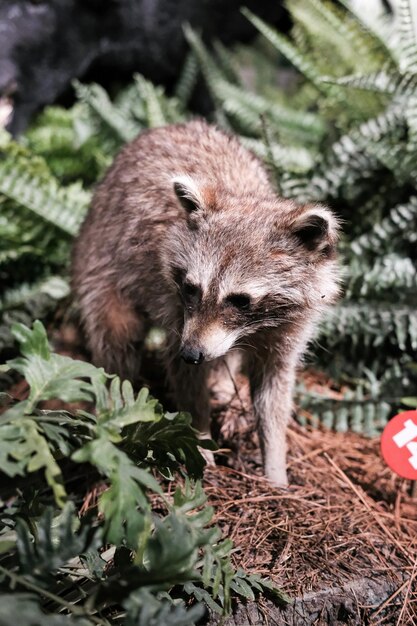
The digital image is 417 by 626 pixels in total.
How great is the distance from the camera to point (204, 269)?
282cm

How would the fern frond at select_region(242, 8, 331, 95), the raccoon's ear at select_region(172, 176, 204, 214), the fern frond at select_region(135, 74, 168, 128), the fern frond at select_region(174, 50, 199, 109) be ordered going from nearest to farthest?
the raccoon's ear at select_region(172, 176, 204, 214), the fern frond at select_region(242, 8, 331, 95), the fern frond at select_region(135, 74, 168, 128), the fern frond at select_region(174, 50, 199, 109)

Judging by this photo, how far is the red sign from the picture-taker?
3.02 metres

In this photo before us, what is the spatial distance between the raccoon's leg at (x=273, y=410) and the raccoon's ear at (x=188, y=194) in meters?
0.83

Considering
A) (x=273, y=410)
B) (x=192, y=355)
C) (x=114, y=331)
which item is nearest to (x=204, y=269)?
(x=192, y=355)

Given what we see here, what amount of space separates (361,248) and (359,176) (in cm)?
54

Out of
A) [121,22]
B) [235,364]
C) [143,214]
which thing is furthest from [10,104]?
[235,364]

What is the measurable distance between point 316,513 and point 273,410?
539 mm

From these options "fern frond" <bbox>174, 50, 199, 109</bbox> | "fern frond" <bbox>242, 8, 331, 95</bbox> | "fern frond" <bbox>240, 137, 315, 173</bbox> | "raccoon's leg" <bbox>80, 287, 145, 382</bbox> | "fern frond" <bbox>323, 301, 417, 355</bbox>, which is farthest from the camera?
"fern frond" <bbox>174, 50, 199, 109</bbox>

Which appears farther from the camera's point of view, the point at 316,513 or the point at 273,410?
the point at 273,410

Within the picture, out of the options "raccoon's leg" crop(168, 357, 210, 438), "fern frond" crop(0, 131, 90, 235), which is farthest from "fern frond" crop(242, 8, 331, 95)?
"raccoon's leg" crop(168, 357, 210, 438)

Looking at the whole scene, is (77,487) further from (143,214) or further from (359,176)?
(359,176)

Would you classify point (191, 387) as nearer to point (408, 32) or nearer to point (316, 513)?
point (316, 513)

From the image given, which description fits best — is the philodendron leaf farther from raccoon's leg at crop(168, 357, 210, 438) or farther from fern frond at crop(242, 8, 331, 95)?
fern frond at crop(242, 8, 331, 95)

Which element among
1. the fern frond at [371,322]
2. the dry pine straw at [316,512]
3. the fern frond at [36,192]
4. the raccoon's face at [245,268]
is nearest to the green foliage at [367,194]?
the fern frond at [371,322]
